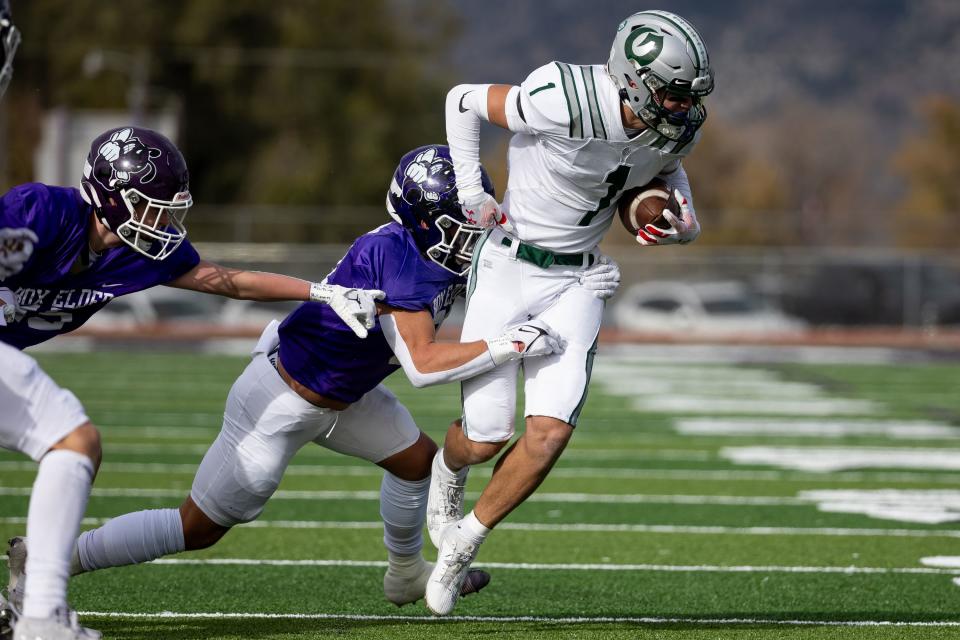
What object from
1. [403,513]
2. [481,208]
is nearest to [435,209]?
[481,208]

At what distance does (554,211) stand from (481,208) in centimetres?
28

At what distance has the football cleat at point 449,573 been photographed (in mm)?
4477

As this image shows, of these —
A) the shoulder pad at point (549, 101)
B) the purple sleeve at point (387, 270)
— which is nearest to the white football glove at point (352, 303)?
the purple sleeve at point (387, 270)

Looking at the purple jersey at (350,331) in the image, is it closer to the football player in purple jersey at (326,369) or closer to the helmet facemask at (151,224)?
the football player in purple jersey at (326,369)

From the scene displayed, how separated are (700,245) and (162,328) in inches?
703

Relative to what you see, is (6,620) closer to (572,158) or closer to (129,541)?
(129,541)

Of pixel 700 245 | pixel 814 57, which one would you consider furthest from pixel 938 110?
pixel 814 57

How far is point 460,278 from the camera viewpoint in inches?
186

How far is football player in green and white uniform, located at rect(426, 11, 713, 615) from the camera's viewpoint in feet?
14.1

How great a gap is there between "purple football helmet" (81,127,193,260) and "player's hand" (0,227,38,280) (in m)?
0.37

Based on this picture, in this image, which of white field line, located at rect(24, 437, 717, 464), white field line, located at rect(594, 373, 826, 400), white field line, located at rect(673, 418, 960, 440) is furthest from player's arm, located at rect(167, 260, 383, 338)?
white field line, located at rect(594, 373, 826, 400)

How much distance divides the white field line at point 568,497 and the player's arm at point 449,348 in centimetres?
347

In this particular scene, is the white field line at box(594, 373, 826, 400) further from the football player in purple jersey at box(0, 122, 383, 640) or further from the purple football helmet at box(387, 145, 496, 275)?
the football player in purple jersey at box(0, 122, 383, 640)

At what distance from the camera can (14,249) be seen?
3764 millimetres
